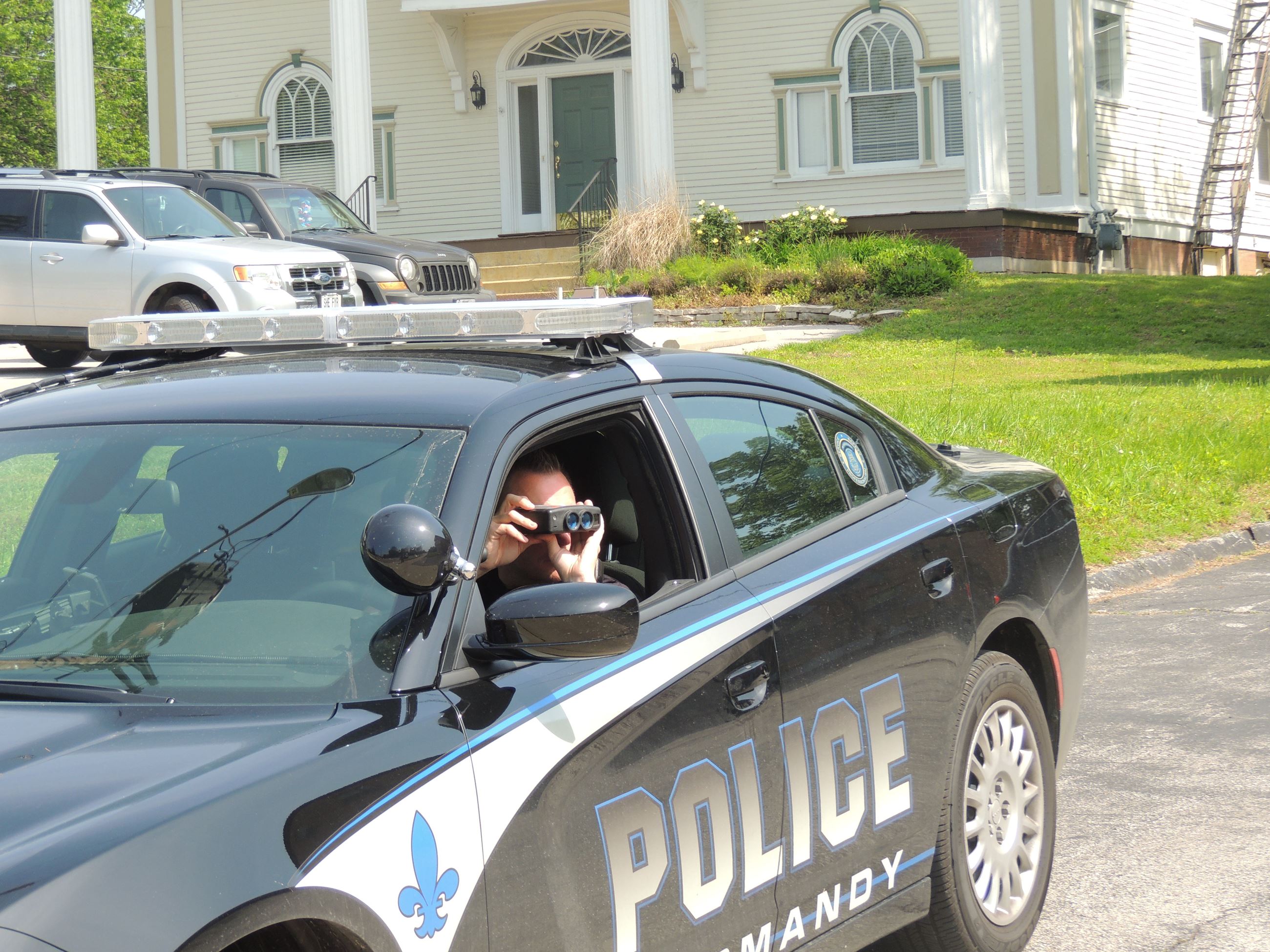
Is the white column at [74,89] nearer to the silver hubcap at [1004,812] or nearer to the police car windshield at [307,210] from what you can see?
the police car windshield at [307,210]

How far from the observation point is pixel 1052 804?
Result: 4.15 meters

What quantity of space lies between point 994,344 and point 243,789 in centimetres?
1612

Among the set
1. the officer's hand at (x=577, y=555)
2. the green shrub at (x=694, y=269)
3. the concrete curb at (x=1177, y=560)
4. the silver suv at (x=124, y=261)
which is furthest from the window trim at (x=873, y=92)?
the officer's hand at (x=577, y=555)

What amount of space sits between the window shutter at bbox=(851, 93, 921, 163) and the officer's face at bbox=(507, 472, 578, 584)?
22.9 m

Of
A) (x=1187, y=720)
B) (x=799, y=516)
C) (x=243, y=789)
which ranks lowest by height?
(x=1187, y=720)

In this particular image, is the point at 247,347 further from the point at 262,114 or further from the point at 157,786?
the point at 262,114

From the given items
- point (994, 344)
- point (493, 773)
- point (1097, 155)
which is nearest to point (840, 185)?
point (1097, 155)

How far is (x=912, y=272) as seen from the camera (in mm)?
20438

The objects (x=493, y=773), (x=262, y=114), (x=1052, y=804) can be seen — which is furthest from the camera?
(x=262, y=114)

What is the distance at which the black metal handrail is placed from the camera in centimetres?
2341

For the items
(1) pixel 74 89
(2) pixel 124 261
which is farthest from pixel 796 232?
(1) pixel 74 89

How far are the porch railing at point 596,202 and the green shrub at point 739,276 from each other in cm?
397

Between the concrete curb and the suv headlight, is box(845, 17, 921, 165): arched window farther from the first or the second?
the concrete curb

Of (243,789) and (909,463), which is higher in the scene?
(909,463)
